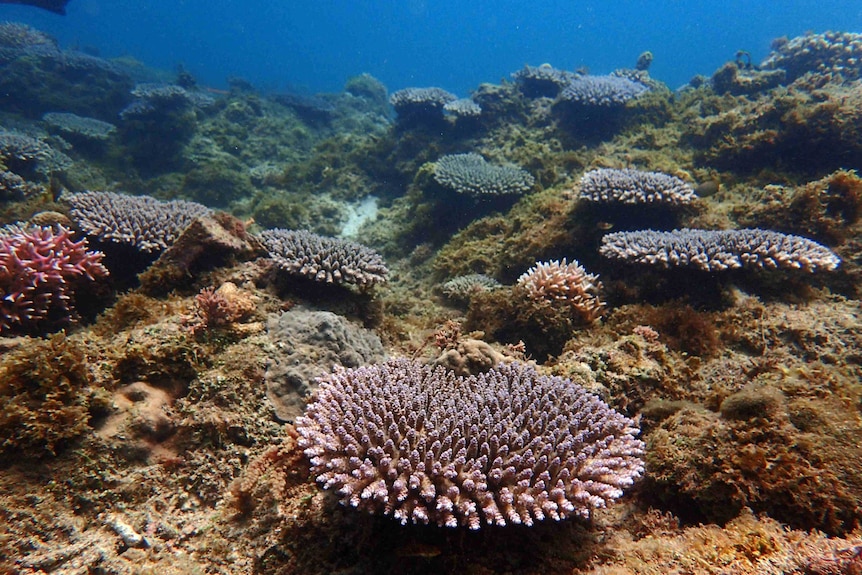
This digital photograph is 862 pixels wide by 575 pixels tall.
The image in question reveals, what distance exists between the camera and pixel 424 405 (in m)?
2.89

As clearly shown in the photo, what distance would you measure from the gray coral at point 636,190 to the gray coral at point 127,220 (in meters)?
6.07

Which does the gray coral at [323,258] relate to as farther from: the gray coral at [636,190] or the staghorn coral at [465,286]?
the gray coral at [636,190]

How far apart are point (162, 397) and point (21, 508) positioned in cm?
99

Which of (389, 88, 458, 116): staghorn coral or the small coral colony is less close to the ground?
(389, 88, 458, 116): staghorn coral

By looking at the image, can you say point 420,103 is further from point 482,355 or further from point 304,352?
point 482,355

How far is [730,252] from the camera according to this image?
5086mm

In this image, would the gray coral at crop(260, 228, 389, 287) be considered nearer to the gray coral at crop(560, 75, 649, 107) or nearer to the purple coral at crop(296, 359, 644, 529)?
the purple coral at crop(296, 359, 644, 529)

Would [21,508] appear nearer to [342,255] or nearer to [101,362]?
[101,362]

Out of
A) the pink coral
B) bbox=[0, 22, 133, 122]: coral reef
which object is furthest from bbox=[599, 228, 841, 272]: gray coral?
bbox=[0, 22, 133, 122]: coral reef

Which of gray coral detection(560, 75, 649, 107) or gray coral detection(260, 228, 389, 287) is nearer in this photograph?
gray coral detection(260, 228, 389, 287)

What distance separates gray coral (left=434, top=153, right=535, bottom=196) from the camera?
8.97 meters

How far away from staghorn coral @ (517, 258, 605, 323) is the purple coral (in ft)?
6.09

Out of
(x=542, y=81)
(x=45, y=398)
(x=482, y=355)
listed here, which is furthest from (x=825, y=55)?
(x=45, y=398)

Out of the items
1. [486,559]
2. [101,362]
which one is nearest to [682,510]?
[486,559]
